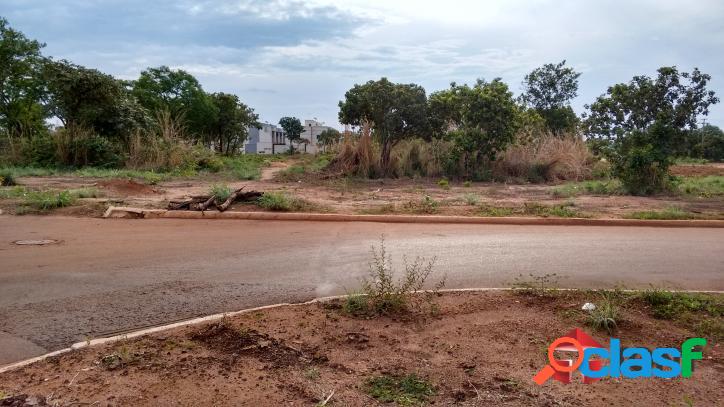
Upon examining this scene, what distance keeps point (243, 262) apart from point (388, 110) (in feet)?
48.4

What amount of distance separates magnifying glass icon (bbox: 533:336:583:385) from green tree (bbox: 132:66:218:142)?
37.7 metres

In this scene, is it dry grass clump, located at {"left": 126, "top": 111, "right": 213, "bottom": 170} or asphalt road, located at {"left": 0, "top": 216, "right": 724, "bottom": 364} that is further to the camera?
dry grass clump, located at {"left": 126, "top": 111, "right": 213, "bottom": 170}

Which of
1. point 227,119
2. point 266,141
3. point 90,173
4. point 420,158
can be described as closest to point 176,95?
point 227,119

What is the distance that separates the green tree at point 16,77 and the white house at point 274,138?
48.6 m

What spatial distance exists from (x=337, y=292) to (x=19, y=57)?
131 feet

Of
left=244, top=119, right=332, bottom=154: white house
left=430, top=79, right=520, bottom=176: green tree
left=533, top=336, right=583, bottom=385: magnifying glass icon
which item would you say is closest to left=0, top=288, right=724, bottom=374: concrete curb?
left=533, top=336, right=583, bottom=385: magnifying glass icon

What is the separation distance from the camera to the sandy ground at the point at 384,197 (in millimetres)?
11578

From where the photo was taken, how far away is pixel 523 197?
48.4 feet

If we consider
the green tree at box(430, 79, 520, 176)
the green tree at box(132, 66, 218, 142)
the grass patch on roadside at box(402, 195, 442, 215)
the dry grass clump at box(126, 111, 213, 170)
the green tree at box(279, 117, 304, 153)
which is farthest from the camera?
the green tree at box(279, 117, 304, 153)

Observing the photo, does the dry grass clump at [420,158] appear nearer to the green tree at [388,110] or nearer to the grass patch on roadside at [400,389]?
the green tree at [388,110]

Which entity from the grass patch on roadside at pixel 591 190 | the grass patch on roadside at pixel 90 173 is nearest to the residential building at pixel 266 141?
the grass patch on roadside at pixel 90 173

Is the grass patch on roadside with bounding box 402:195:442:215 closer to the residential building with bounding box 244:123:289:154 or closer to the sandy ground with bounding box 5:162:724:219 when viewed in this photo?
the sandy ground with bounding box 5:162:724:219

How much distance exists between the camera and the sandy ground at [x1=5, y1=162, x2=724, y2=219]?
38.0 feet

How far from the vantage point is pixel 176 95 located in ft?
133
